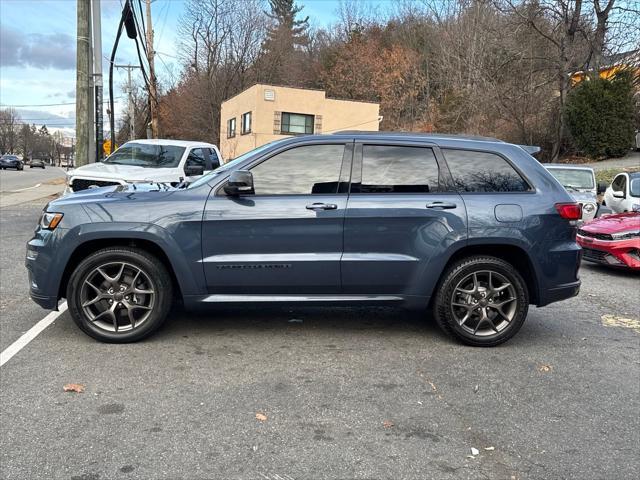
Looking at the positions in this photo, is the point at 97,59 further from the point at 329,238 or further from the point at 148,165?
the point at 329,238

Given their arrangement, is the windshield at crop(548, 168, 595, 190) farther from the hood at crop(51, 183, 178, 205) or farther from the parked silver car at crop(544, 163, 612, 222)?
the hood at crop(51, 183, 178, 205)

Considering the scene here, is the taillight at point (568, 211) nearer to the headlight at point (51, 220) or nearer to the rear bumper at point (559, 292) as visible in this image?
the rear bumper at point (559, 292)

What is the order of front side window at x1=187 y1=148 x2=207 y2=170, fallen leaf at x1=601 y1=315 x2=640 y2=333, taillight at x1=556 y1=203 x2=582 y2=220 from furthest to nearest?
front side window at x1=187 y1=148 x2=207 y2=170
fallen leaf at x1=601 y1=315 x2=640 y2=333
taillight at x1=556 y1=203 x2=582 y2=220

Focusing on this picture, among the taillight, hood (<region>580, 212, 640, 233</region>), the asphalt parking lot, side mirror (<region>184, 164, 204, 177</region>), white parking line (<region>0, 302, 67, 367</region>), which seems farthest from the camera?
side mirror (<region>184, 164, 204, 177</region>)

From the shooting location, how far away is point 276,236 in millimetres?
4363

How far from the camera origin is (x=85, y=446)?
2.94m

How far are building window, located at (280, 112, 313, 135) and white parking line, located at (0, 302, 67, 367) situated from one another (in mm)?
25168

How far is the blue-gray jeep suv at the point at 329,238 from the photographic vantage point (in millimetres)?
4348

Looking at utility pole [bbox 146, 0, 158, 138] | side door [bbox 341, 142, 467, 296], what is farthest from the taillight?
utility pole [bbox 146, 0, 158, 138]

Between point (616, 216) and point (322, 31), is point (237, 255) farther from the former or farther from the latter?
point (322, 31)

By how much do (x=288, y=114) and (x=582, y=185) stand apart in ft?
64.6

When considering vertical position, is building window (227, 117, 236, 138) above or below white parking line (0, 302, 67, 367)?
above

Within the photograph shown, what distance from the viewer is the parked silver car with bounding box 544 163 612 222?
11.7m

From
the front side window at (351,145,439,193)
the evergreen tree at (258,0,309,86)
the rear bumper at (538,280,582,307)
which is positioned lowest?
the rear bumper at (538,280,582,307)
